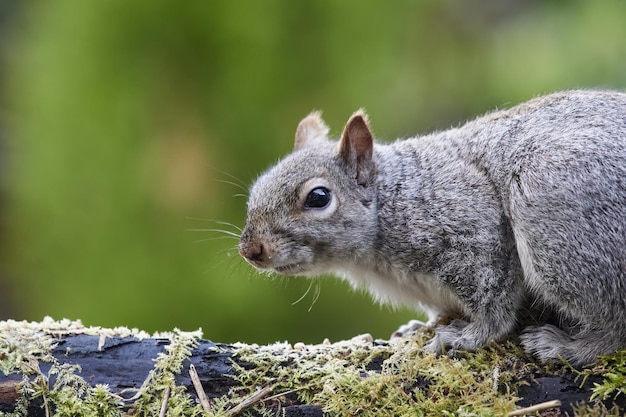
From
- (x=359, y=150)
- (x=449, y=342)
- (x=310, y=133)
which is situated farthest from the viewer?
(x=310, y=133)

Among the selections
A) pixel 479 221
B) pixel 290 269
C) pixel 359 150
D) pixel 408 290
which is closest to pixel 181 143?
pixel 359 150

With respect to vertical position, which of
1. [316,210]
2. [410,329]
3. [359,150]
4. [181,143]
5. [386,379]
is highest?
[181,143]

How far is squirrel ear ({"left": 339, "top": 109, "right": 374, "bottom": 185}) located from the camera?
11.6ft

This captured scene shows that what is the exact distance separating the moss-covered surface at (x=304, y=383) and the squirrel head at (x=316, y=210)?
0.46 meters

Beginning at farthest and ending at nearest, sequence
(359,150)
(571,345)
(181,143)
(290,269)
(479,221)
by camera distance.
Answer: (181,143), (359,150), (290,269), (479,221), (571,345)

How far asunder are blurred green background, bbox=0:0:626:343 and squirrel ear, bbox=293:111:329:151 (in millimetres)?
1465

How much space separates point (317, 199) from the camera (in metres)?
3.46

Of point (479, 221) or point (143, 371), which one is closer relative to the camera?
point (143, 371)

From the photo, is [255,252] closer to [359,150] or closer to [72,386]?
[359,150]

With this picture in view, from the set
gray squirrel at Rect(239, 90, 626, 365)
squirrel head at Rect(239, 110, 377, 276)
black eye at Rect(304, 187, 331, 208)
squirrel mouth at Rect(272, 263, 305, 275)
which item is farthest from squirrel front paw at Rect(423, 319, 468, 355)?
black eye at Rect(304, 187, 331, 208)

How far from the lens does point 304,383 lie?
2990mm

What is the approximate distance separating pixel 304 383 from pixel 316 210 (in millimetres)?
775

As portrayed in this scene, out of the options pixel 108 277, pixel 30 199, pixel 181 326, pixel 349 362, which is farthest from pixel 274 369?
pixel 30 199

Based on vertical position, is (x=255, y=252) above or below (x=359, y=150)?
below
